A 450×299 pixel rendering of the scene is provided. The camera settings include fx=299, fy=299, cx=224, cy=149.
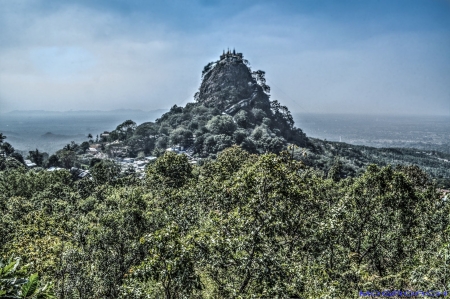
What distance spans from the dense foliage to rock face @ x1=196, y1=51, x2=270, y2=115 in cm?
11690

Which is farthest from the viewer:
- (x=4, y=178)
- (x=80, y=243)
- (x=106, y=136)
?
(x=106, y=136)

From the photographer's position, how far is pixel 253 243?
8.62 metres

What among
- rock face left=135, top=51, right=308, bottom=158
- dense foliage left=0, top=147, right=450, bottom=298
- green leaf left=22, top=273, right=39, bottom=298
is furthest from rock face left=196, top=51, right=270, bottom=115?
green leaf left=22, top=273, right=39, bottom=298

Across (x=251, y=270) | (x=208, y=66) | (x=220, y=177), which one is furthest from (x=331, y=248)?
(x=208, y=66)

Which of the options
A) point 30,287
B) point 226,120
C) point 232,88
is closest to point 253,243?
point 30,287

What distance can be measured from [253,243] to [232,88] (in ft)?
439

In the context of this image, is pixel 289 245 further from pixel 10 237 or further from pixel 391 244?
pixel 10 237

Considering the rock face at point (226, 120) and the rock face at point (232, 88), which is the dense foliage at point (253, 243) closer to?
the rock face at point (226, 120)

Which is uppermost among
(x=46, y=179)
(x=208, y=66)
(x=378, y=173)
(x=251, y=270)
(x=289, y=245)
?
(x=208, y=66)

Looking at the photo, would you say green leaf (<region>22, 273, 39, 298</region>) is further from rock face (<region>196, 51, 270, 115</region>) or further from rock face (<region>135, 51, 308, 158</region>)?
rock face (<region>196, 51, 270, 115</region>)

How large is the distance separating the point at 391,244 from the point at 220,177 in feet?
38.2

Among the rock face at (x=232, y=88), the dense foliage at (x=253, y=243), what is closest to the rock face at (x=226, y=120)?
the rock face at (x=232, y=88)

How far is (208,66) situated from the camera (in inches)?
6004

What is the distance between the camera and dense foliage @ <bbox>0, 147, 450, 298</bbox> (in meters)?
8.25
